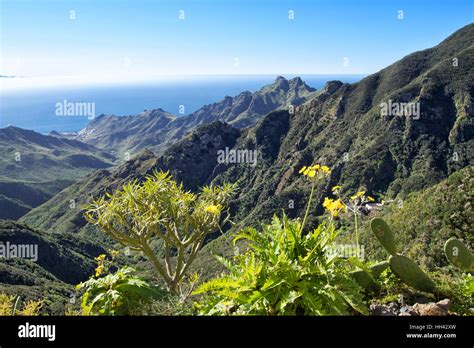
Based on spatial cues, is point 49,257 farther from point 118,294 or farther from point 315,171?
point 315,171

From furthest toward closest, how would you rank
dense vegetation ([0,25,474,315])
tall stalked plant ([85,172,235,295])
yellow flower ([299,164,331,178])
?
tall stalked plant ([85,172,235,295])
yellow flower ([299,164,331,178])
dense vegetation ([0,25,474,315])

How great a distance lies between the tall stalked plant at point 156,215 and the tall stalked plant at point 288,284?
0.68 metres

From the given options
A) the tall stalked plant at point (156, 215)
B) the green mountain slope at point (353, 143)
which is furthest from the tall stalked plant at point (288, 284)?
the green mountain slope at point (353, 143)

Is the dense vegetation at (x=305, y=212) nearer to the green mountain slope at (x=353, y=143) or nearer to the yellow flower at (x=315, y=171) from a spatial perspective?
the yellow flower at (x=315, y=171)

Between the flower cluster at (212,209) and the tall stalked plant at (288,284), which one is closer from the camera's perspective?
the tall stalked plant at (288,284)

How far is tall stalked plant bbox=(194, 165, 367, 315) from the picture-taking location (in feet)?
6.89

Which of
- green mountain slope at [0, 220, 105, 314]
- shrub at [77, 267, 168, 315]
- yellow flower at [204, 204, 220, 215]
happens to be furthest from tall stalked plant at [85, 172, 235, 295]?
green mountain slope at [0, 220, 105, 314]

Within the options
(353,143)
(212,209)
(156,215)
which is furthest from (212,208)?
(353,143)

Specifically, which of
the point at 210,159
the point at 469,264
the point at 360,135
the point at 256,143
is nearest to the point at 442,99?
the point at 360,135

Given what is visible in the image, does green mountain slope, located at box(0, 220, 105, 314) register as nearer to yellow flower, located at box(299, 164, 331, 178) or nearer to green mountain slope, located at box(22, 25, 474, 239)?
green mountain slope, located at box(22, 25, 474, 239)

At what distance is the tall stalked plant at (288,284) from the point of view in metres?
2.10

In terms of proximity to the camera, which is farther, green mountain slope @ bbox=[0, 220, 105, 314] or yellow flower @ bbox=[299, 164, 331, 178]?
green mountain slope @ bbox=[0, 220, 105, 314]

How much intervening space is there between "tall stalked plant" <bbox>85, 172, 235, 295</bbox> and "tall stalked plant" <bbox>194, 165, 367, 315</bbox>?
2.21 feet
